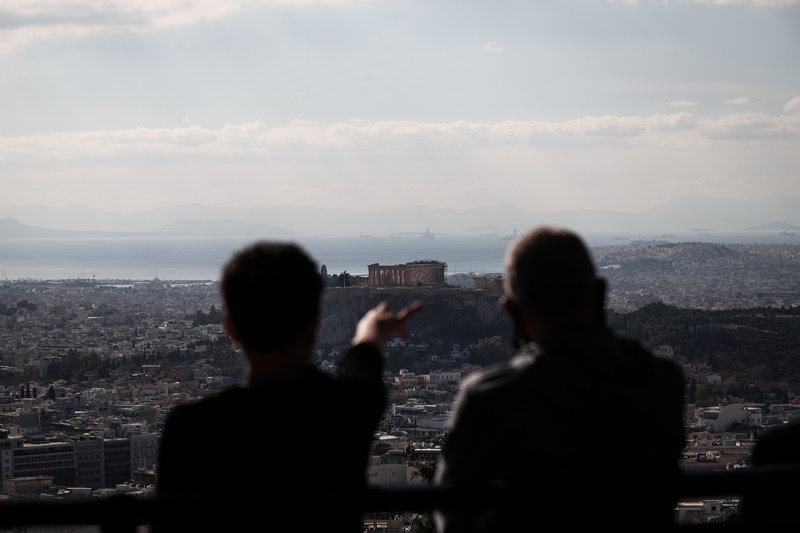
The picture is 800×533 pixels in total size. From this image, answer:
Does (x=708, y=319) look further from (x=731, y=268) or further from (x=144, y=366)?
(x=731, y=268)

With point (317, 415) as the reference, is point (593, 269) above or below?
above

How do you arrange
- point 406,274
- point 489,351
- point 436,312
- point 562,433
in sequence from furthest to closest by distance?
point 406,274, point 436,312, point 489,351, point 562,433

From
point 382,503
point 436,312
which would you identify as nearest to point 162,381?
→ point 436,312

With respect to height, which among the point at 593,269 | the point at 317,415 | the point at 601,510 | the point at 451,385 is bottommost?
the point at 451,385

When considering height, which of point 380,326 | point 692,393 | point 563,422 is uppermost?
point 380,326

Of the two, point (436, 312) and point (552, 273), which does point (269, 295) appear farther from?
point (436, 312)

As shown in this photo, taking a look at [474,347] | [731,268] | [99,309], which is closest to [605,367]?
[474,347]

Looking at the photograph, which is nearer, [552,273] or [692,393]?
[552,273]

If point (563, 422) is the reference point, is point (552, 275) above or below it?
above
